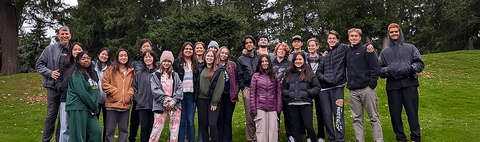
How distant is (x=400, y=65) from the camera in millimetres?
6504

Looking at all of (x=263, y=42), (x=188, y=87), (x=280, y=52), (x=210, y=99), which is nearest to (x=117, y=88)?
(x=188, y=87)

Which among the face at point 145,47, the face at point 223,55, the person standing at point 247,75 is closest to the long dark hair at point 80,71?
the face at point 145,47

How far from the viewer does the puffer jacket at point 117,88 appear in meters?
6.41

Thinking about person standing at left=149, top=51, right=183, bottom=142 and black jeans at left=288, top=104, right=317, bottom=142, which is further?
black jeans at left=288, top=104, right=317, bottom=142

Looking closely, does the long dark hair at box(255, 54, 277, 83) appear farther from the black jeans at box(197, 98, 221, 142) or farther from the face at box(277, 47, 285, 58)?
the black jeans at box(197, 98, 221, 142)

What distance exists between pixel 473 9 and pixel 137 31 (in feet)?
Answer: 95.8

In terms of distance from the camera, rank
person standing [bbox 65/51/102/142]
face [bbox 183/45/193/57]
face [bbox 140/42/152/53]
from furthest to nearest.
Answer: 1. face [bbox 140/42/152/53]
2. face [bbox 183/45/193/57]
3. person standing [bbox 65/51/102/142]

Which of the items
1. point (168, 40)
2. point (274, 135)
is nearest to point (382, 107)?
point (274, 135)

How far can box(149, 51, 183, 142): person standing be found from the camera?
21.2 ft

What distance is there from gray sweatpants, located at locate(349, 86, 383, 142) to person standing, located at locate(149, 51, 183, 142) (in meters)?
3.26

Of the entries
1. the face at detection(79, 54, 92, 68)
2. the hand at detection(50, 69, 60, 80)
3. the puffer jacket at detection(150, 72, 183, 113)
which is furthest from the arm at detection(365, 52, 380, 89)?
the hand at detection(50, 69, 60, 80)

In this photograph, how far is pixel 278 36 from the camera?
3366cm

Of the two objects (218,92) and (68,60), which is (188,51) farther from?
(68,60)

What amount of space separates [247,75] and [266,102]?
2.76 feet
